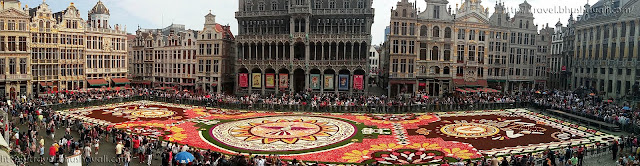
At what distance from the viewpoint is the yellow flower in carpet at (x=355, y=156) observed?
27580mm

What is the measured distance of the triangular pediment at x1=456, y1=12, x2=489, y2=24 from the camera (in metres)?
65.8

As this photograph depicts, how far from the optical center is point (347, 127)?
128 ft

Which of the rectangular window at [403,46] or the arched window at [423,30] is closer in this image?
the rectangular window at [403,46]

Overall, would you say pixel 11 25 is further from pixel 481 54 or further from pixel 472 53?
pixel 481 54

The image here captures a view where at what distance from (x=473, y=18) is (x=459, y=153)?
42416 mm

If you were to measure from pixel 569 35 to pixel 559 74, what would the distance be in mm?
8456

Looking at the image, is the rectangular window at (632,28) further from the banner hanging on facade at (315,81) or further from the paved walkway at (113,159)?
the banner hanging on facade at (315,81)

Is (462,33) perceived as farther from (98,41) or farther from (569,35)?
(98,41)

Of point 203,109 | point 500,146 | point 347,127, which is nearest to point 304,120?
point 347,127

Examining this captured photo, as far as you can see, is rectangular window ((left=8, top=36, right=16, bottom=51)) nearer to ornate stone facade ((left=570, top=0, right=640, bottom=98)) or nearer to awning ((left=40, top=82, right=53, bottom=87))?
awning ((left=40, top=82, right=53, bottom=87))

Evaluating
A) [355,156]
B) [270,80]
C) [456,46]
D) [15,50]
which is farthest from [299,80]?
[355,156]

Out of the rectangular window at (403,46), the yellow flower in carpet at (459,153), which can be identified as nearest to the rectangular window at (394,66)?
the rectangular window at (403,46)

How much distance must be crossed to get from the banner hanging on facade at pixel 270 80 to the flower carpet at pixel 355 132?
17.5 metres

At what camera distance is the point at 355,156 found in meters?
28.4
